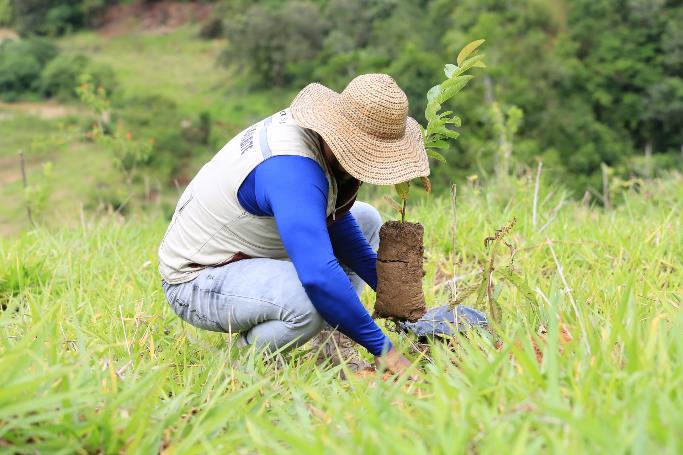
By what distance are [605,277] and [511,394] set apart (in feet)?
5.39

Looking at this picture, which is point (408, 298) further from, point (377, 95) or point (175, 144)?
point (175, 144)

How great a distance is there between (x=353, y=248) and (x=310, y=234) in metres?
0.69

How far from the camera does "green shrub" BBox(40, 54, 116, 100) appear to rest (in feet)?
121

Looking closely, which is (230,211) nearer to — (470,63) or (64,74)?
(470,63)

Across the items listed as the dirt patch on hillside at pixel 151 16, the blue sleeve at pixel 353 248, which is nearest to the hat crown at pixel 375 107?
the blue sleeve at pixel 353 248

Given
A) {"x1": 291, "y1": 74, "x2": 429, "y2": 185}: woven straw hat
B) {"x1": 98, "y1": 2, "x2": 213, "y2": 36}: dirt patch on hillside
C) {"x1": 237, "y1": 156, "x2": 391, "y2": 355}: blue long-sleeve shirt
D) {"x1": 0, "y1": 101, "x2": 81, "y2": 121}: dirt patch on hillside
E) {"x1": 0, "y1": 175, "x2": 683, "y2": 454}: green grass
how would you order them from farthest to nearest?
1. {"x1": 98, "y1": 2, "x2": 213, "y2": 36}: dirt patch on hillside
2. {"x1": 0, "y1": 101, "x2": 81, "y2": 121}: dirt patch on hillside
3. {"x1": 291, "y1": 74, "x2": 429, "y2": 185}: woven straw hat
4. {"x1": 237, "y1": 156, "x2": 391, "y2": 355}: blue long-sleeve shirt
5. {"x1": 0, "y1": 175, "x2": 683, "y2": 454}: green grass

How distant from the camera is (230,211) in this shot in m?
2.58

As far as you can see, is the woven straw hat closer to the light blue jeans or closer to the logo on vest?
the logo on vest

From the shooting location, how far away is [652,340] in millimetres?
1769

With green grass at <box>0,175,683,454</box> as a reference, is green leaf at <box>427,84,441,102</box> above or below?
above

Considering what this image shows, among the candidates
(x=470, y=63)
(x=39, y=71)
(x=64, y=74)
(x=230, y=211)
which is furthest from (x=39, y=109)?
(x=470, y=63)

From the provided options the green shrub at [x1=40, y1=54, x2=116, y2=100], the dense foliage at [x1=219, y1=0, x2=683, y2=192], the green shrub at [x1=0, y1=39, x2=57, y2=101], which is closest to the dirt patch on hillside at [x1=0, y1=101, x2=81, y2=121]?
the green shrub at [x1=40, y1=54, x2=116, y2=100]

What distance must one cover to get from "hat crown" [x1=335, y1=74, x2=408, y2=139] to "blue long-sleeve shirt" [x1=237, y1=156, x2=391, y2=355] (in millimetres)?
208

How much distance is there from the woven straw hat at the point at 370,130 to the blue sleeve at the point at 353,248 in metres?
0.48
